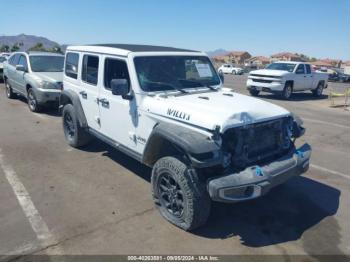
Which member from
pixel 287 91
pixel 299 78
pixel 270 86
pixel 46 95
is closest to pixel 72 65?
pixel 46 95

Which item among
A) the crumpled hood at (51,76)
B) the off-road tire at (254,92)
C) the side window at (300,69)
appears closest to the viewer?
the crumpled hood at (51,76)

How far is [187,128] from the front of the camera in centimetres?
398

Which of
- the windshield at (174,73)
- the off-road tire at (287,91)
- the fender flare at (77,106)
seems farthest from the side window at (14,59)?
the off-road tire at (287,91)

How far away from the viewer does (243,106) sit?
423cm

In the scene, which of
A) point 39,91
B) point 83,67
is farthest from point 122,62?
point 39,91

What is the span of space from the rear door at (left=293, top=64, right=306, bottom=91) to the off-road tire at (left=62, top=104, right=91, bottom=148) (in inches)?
506

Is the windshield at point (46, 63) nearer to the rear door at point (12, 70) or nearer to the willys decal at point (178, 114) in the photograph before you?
the rear door at point (12, 70)

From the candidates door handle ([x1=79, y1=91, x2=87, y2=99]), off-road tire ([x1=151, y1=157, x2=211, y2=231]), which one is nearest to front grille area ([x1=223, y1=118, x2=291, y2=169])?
off-road tire ([x1=151, y1=157, x2=211, y2=231])

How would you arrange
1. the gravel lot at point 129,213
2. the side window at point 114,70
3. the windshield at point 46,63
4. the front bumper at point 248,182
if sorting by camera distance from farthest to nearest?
the windshield at point 46,63, the side window at point 114,70, the gravel lot at point 129,213, the front bumper at point 248,182

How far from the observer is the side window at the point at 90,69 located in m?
5.61

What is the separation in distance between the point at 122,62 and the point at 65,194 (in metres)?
2.06

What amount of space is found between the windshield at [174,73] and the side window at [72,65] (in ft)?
6.54

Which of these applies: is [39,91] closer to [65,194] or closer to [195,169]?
[65,194]

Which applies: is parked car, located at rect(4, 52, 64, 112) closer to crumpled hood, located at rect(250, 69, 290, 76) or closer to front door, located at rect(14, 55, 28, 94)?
front door, located at rect(14, 55, 28, 94)
